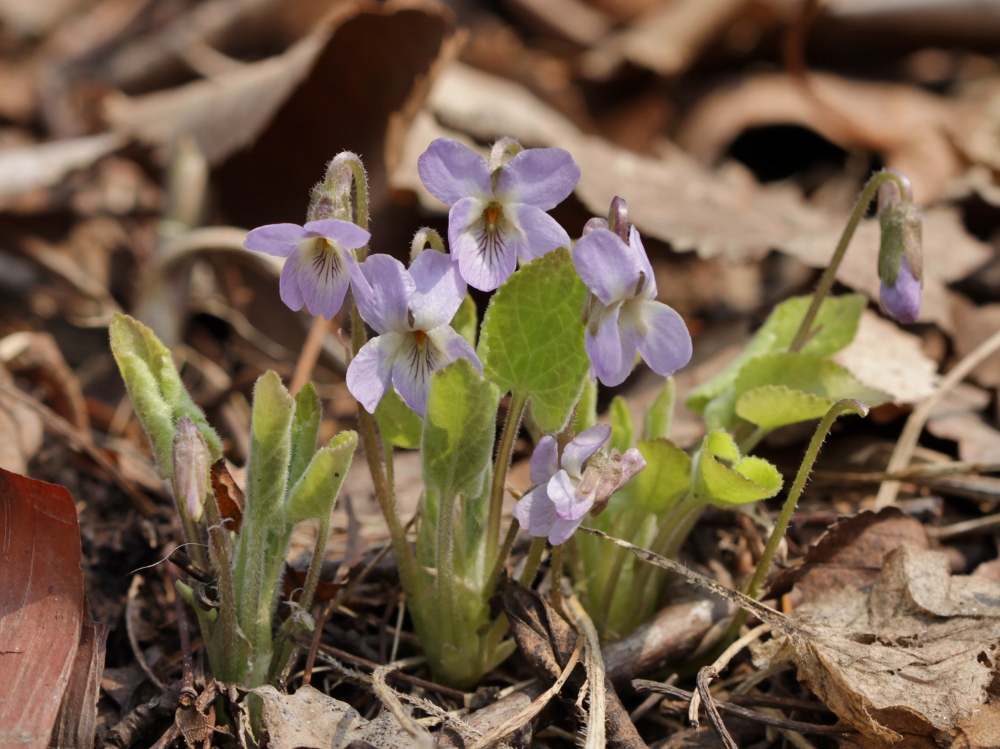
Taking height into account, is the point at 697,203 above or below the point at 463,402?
below

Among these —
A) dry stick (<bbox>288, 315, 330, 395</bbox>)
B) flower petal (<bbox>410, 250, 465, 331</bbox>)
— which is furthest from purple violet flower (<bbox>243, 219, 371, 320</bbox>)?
dry stick (<bbox>288, 315, 330, 395</bbox>)

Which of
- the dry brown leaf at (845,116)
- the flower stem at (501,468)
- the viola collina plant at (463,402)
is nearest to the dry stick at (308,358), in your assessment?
the viola collina plant at (463,402)

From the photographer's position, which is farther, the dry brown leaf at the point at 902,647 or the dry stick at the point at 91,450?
the dry stick at the point at 91,450

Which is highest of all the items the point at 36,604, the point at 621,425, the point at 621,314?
the point at 621,314

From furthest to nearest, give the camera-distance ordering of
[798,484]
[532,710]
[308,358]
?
[308,358], [798,484], [532,710]

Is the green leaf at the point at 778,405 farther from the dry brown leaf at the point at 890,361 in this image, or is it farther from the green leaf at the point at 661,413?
the dry brown leaf at the point at 890,361

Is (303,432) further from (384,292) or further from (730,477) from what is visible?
(730,477)

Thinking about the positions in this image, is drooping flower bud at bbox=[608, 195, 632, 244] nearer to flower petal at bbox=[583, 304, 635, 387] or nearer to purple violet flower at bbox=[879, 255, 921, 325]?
flower petal at bbox=[583, 304, 635, 387]

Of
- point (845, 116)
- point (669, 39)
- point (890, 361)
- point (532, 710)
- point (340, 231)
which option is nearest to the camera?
point (340, 231)

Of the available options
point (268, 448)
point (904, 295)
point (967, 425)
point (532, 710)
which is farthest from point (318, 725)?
point (967, 425)
